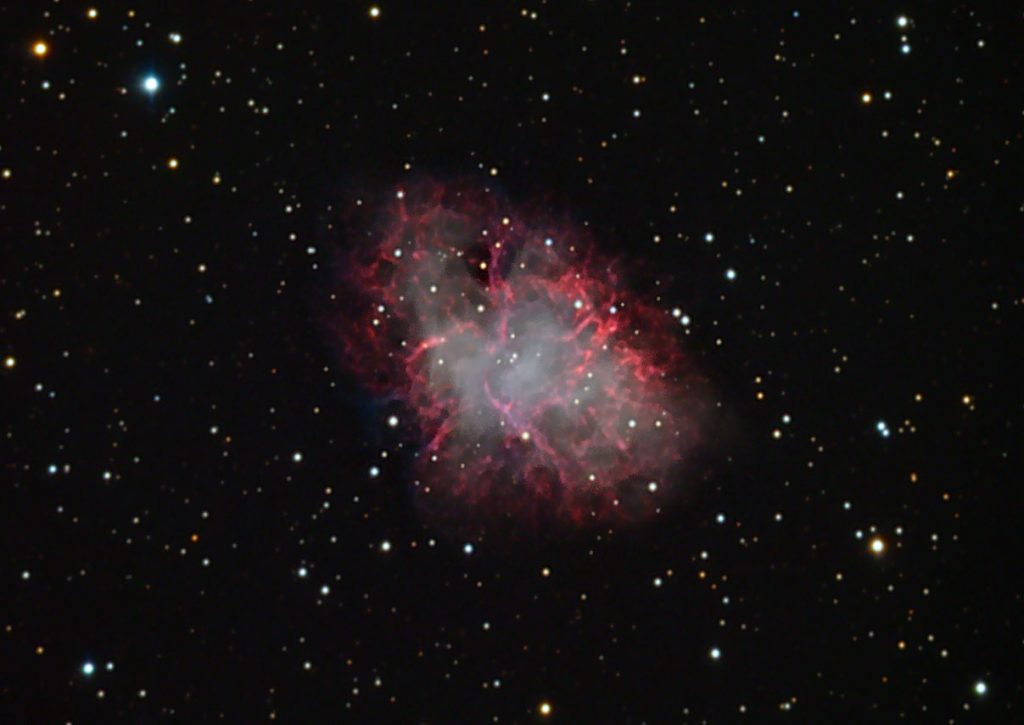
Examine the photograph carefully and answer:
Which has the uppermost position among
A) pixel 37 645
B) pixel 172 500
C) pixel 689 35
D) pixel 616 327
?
pixel 689 35

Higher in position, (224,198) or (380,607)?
(224,198)

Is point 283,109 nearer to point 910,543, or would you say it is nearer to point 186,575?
point 186,575

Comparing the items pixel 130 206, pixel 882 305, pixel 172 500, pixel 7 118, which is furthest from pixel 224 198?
pixel 882 305
